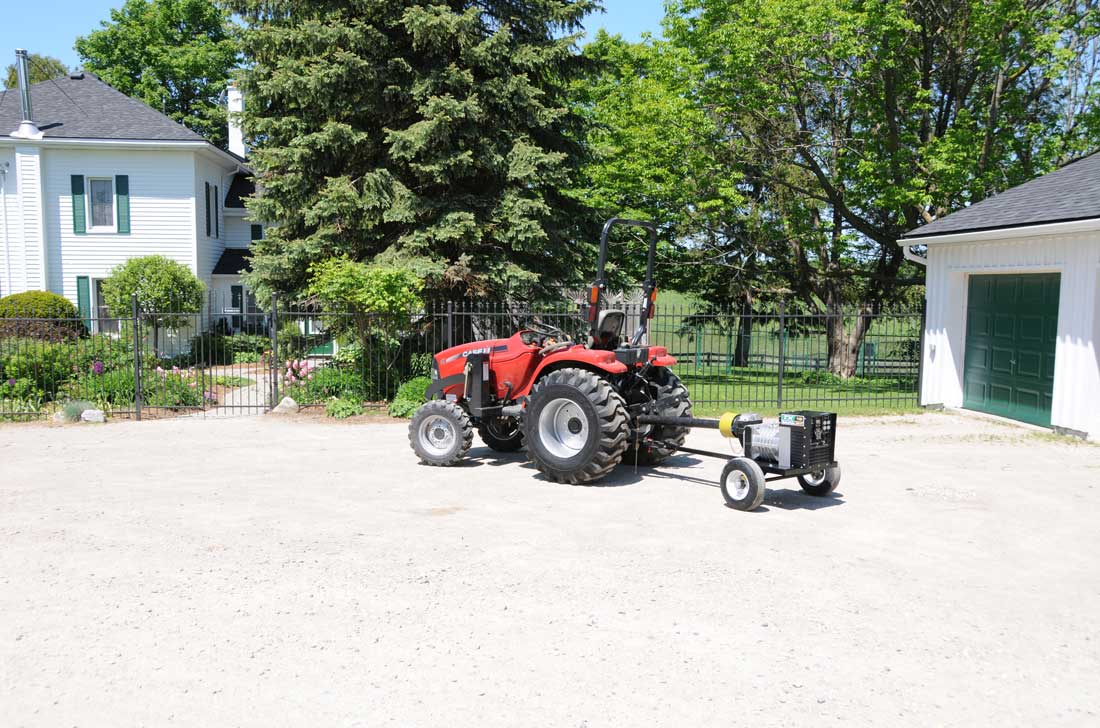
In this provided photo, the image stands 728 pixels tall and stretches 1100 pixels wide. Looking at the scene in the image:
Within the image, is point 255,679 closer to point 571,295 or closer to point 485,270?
point 485,270

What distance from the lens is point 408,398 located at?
13820 millimetres

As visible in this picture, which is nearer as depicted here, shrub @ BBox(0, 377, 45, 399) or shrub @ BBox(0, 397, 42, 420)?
shrub @ BBox(0, 397, 42, 420)

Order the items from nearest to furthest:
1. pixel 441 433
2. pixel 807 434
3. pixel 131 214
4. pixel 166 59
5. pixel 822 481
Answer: pixel 807 434 → pixel 822 481 → pixel 441 433 → pixel 131 214 → pixel 166 59

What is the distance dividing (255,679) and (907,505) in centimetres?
611

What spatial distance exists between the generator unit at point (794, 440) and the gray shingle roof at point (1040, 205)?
618cm

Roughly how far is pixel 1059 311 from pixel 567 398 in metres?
8.09

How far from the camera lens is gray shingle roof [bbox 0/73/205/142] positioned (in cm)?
2422

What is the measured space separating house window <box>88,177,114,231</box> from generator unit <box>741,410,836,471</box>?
22762mm

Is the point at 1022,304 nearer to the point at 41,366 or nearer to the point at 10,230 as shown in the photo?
the point at 41,366

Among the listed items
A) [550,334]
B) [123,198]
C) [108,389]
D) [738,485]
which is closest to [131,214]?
[123,198]

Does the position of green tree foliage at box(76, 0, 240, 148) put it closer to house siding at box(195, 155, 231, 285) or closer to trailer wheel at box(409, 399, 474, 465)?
house siding at box(195, 155, 231, 285)

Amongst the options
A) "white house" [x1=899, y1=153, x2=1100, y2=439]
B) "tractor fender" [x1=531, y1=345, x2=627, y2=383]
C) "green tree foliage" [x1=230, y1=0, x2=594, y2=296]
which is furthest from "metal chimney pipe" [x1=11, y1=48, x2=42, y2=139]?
"white house" [x1=899, y1=153, x2=1100, y2=439]

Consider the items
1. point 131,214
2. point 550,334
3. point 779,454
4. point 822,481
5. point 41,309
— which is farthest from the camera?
point 131,214

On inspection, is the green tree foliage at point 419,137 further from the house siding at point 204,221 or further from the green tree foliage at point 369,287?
the house siding at point 204,221
